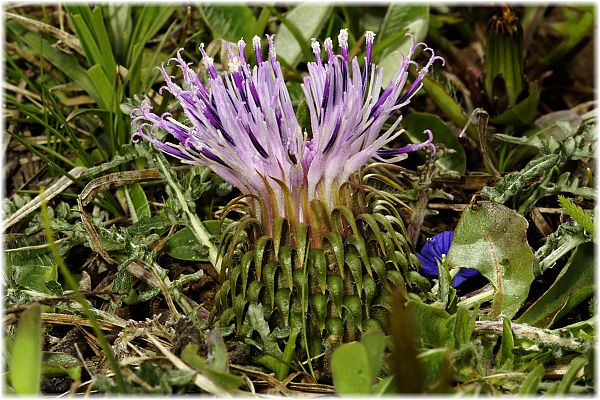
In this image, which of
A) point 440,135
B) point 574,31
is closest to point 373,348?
point 440,135

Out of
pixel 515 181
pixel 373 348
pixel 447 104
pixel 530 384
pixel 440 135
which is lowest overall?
pixel 530 384

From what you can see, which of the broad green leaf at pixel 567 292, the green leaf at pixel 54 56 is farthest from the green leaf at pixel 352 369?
the green leaf at pixel 54 56

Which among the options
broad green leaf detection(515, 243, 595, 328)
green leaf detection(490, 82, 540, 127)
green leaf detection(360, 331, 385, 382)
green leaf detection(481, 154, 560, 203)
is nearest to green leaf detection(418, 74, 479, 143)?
green leaf detection(490, 82, 540, 127)

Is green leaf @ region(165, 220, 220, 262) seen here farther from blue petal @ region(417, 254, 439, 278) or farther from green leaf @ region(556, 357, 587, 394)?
green leaf @ region(556, 357, 587, 394)

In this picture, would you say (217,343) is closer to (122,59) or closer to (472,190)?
(472,190)

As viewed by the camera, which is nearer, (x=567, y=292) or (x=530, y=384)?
(x=530, y=384)

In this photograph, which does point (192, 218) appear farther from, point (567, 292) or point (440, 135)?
point (567, 292)
